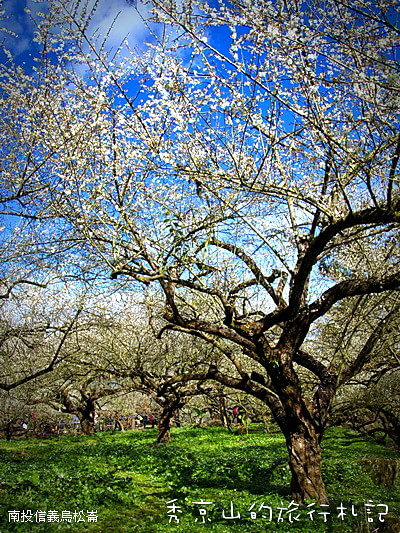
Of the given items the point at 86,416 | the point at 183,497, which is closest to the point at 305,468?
the point at 183,497

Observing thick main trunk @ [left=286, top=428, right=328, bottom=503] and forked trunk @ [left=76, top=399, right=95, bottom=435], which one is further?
forked trunk @ [left=76, top=399, right=95, bottom=435]

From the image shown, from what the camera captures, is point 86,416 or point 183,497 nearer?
point 183,497

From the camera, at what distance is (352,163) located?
3695mm

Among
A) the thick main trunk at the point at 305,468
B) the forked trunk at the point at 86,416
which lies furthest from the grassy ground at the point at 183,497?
the forked trunk at the point at 86,416

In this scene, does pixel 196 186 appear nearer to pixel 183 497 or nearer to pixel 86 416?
pixel 183 497

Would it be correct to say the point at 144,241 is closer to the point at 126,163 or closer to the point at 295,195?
the point at 126,163

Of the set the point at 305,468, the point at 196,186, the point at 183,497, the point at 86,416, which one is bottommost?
the point at 183,497

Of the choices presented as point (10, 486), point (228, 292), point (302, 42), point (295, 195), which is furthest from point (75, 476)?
point (302, 42)

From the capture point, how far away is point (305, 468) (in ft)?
17.9

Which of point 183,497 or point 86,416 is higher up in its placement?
point 86,416

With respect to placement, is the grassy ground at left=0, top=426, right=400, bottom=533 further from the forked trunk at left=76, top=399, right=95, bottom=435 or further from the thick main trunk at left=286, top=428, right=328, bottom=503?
the forked trunk at left=76, top=399, right=95, bottom=435

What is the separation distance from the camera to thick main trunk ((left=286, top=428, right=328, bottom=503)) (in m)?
5.39

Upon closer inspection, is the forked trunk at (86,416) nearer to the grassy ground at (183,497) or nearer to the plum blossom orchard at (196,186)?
the grassy ground at (183,497)

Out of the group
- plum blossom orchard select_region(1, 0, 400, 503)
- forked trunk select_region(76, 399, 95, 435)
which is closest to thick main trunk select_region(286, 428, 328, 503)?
plum blossom orchard select_region(1, 0, 400, 503)
